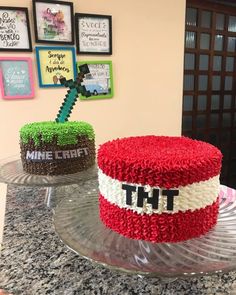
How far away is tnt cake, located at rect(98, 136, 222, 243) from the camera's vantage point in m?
0.40

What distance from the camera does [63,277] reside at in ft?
1.41

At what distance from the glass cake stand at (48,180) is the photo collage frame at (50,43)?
0.69 m

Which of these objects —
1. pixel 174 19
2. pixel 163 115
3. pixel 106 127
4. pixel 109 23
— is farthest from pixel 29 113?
pixel 174 19

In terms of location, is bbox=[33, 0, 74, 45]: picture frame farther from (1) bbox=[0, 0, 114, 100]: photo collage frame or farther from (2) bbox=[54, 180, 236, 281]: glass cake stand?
(2) bbox=[54, 180, 236, 281]: glass cake stand

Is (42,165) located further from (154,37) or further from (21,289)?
(154,37)

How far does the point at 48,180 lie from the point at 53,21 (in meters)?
1.01

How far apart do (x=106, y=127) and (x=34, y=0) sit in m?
0.76

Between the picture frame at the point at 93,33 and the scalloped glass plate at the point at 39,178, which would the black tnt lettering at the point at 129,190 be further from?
the picture frame at the point at 93,33

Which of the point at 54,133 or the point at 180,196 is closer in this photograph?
the point at 180,196

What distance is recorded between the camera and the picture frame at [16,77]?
1294 mm

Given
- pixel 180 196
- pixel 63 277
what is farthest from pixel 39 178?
pixel 180 196

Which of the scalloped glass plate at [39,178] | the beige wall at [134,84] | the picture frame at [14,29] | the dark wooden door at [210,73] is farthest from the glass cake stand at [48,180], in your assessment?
the dark wooden door at [210,73]

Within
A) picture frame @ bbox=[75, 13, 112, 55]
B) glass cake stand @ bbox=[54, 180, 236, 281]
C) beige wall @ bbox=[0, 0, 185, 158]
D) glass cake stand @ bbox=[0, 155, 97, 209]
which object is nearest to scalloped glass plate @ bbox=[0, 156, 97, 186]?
glass cake stand @ bbox=[0, 155, 97, 209]

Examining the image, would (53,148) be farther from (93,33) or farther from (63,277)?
(93,33)
